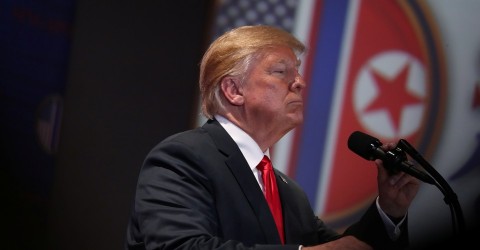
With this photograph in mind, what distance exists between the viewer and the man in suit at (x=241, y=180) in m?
1.40

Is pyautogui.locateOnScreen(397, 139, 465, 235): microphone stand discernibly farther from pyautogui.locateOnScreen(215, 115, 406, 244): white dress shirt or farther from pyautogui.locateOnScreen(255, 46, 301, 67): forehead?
pyautogui.locateOnScreen(255, 46, 301, 67): forehead

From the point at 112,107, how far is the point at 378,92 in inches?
38.6

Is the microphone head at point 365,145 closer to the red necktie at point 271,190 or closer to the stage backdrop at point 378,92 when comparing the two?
the red necktie at point 271,190

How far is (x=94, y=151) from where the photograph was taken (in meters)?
2.71

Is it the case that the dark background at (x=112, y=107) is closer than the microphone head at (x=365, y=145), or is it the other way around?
the microphone head at (x=365, y=145)

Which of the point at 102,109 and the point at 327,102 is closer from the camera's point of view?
the point at 327,102

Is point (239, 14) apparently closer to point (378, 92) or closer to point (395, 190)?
point (378, 92)

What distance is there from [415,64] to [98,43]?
3.83 feet

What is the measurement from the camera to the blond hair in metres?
1.66

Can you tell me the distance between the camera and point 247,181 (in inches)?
60.4

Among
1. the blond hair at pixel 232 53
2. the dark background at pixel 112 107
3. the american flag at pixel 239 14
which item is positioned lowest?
the dark background at pixel 112 107

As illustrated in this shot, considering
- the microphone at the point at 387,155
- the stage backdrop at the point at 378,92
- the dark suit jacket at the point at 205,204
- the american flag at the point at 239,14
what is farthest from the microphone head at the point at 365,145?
the american flag at the point at 239,14

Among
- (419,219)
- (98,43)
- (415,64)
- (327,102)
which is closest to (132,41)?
(98,43)

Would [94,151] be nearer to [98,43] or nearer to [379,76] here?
[98,43]
